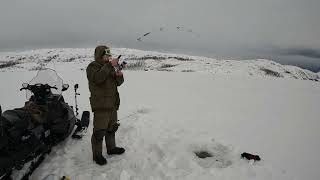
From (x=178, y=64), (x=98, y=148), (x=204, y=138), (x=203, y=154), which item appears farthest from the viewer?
(x=178, y=64)

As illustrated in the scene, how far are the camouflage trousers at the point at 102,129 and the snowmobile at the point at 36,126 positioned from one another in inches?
35.4

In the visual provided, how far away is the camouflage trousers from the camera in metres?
5.18

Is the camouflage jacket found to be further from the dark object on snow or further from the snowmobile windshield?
the dark object on snow

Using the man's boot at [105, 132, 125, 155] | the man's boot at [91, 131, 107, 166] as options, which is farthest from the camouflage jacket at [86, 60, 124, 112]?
the man's boot at [105, 132, 125, 155]

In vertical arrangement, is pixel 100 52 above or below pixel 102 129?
above

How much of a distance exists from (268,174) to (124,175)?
2.37 m

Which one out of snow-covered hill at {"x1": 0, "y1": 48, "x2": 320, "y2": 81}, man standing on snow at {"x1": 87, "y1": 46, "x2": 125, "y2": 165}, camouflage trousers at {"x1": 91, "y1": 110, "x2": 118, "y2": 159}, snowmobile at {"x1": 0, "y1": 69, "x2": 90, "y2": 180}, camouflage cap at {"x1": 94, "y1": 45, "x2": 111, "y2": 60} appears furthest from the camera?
snow-covered hill at {"x1": 0, "y1": 48, "x2": 320, "y2": 81}

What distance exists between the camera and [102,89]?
5102 millimetres

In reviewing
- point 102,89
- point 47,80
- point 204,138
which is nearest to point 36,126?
point 102,89

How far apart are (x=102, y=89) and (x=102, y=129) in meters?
0.73

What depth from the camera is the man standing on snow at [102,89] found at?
16.3 ft

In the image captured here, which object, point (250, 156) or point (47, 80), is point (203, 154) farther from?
point (47, 80)

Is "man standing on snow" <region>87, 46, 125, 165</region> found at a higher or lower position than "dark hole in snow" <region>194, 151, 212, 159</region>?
higher

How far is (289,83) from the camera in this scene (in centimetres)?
1417
